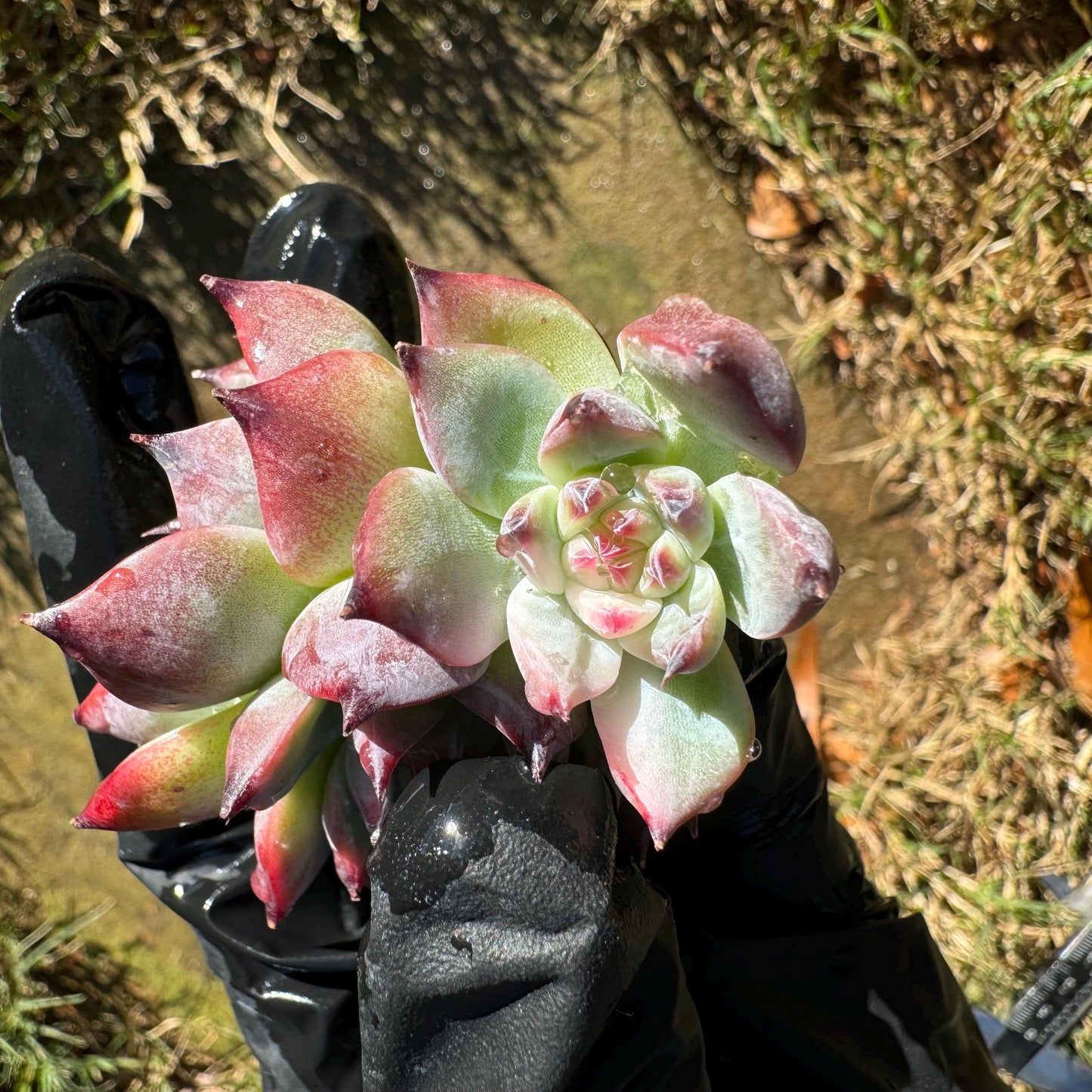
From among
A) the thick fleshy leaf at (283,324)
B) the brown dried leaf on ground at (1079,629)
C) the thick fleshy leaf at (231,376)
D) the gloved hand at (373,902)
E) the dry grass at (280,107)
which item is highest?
the dry grass at (280,107)

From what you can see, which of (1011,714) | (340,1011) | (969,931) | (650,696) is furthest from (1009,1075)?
(650,696)

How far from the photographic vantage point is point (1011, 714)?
164 centimetres

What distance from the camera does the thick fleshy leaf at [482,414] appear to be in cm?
61

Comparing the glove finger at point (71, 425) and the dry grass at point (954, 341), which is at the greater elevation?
the glove finger at point (71, 425)

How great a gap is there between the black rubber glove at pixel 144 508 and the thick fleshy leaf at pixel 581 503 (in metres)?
0.60

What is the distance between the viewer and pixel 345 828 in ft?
2.62

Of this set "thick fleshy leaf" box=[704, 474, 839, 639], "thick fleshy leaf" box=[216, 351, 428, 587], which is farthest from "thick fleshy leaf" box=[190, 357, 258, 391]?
"thick fleshy leaf" box=[704, 474, 839, 639]

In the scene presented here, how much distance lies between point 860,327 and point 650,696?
3.67ft

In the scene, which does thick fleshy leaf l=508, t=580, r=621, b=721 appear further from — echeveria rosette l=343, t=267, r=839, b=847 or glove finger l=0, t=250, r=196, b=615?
glove finger l=0, t=250, r=196, b=615

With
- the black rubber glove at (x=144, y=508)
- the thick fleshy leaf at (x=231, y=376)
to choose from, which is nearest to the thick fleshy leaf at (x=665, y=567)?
the thick fleshy leaf at (x=231, y=376)

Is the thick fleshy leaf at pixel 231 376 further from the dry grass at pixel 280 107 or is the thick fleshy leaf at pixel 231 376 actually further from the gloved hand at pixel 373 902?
the dry grass at pixel 280 107

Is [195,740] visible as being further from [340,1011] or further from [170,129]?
[170,129]

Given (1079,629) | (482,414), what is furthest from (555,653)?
(1079,629)

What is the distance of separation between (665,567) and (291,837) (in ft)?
1.24
